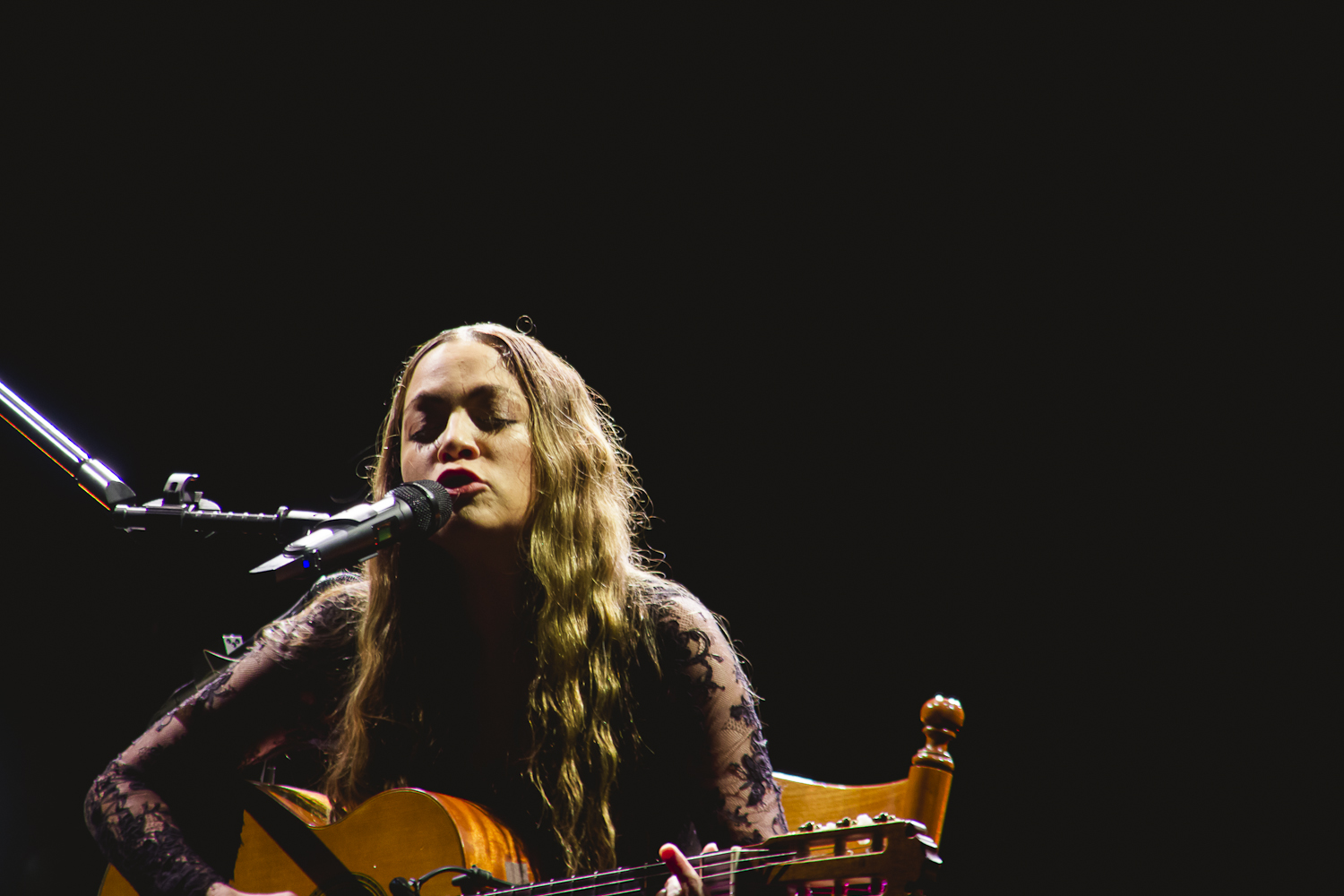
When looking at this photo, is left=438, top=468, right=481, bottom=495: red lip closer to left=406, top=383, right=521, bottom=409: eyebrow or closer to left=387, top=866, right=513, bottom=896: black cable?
left=406, top=383, right=521, bottom=409: eyebrow

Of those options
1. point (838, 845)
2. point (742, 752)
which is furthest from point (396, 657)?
point (838, 845)

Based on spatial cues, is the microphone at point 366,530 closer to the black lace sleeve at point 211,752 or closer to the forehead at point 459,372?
the forehead at point 459,372

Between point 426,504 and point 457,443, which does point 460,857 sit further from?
point 457,443

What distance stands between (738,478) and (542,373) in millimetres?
1456

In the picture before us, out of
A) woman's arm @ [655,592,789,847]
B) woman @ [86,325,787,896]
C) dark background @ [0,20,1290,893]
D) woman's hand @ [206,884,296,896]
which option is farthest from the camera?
dark background @ [0,20,1290,893]

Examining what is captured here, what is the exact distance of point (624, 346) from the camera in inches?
142

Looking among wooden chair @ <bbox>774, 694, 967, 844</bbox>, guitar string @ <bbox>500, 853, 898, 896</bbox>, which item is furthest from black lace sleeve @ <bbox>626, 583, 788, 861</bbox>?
guitar string @ <bbox>500, 853, 898, 896</bbox>

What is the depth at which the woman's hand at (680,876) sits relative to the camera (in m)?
1.42

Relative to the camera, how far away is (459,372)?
81.7 inches

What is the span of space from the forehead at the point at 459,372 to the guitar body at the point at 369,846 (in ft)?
2.93

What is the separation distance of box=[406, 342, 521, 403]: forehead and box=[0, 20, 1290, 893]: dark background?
0.85 m

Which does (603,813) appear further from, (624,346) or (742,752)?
(624,346)

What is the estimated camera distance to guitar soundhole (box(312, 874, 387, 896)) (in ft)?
5.93

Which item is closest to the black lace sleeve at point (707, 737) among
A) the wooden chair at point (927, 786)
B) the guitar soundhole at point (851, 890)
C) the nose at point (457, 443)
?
the wooden chair at point (927, 786)
